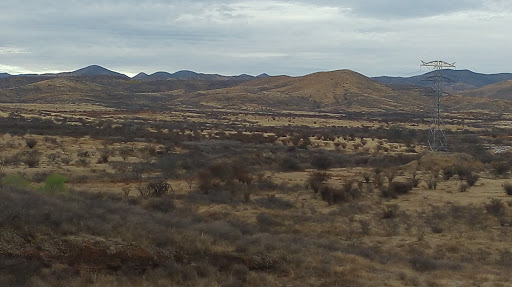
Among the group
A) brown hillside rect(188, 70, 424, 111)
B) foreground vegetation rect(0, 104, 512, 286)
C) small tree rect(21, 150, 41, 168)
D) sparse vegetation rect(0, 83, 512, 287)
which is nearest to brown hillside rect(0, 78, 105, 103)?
brown hillside rect(188, 70, 424, 111)

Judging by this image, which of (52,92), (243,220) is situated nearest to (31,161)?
(243,220)

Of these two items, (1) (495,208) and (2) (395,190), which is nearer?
(1) (495,208)

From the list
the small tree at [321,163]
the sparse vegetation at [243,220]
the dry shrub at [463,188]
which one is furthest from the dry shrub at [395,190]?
the small tree at [321,163]

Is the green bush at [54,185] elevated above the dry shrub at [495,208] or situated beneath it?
elevated above

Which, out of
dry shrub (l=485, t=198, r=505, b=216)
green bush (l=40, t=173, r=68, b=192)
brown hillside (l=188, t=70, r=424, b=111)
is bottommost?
dry shrub (l=485, t=198, r=505, b=216)

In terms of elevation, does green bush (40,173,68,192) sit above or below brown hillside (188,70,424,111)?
below

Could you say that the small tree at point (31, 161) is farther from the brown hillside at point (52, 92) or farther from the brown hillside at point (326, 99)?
the brown hillside at point (326, 99)

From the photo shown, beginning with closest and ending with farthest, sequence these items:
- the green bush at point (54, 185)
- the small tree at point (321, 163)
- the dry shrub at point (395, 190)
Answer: the green bush at point (54, 185), the dry shrub at point (395, 190), the small tree at point (321, 163)

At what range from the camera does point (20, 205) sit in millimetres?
12406

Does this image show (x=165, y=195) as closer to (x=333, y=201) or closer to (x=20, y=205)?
(x=333, y=201)

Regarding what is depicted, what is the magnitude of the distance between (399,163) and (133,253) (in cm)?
2910

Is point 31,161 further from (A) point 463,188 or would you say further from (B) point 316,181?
(A) point 463,188

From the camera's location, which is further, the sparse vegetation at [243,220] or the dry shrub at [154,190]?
the dry shrub at [154,190]

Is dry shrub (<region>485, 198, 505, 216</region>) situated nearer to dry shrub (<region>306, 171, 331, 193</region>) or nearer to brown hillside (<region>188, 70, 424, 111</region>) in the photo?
dry shrub (<region>306, 171, 331, 193</region>)
